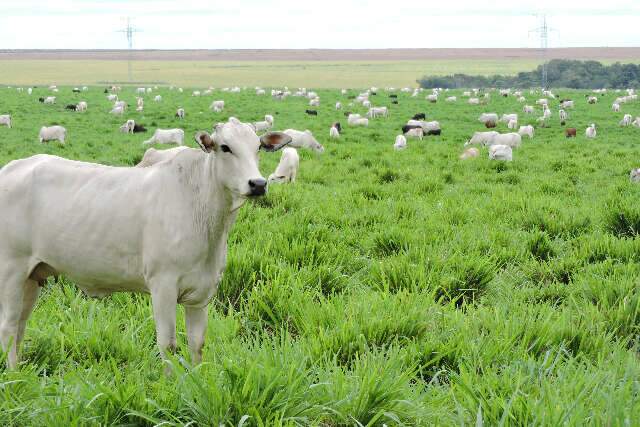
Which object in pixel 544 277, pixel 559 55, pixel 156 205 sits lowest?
pixel 544 277

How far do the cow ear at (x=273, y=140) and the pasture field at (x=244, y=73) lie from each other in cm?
7128

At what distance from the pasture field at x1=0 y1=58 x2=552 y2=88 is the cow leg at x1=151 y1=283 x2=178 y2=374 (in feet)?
235

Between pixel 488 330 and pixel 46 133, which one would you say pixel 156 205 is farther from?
pixel 46 133

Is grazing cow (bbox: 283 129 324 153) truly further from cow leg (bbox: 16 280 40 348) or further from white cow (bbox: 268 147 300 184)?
cow leg (bbox: 16 280 40 348)

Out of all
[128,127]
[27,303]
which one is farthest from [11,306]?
[128,127]

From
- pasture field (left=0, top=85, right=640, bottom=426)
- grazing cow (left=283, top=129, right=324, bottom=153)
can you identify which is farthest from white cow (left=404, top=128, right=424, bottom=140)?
pasture field (left=0, top=85, right=640, bottom=426)

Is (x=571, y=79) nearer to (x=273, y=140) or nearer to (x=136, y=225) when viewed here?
(x=273, y=140)

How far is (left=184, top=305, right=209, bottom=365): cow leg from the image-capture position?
3.37 m

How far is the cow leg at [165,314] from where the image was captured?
3092mm

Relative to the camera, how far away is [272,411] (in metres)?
2.55

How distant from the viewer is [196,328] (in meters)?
3.38

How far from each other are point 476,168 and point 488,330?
29.8 ft

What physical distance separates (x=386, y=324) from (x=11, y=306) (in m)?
2.08

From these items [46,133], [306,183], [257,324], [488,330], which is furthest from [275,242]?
[46,133]
